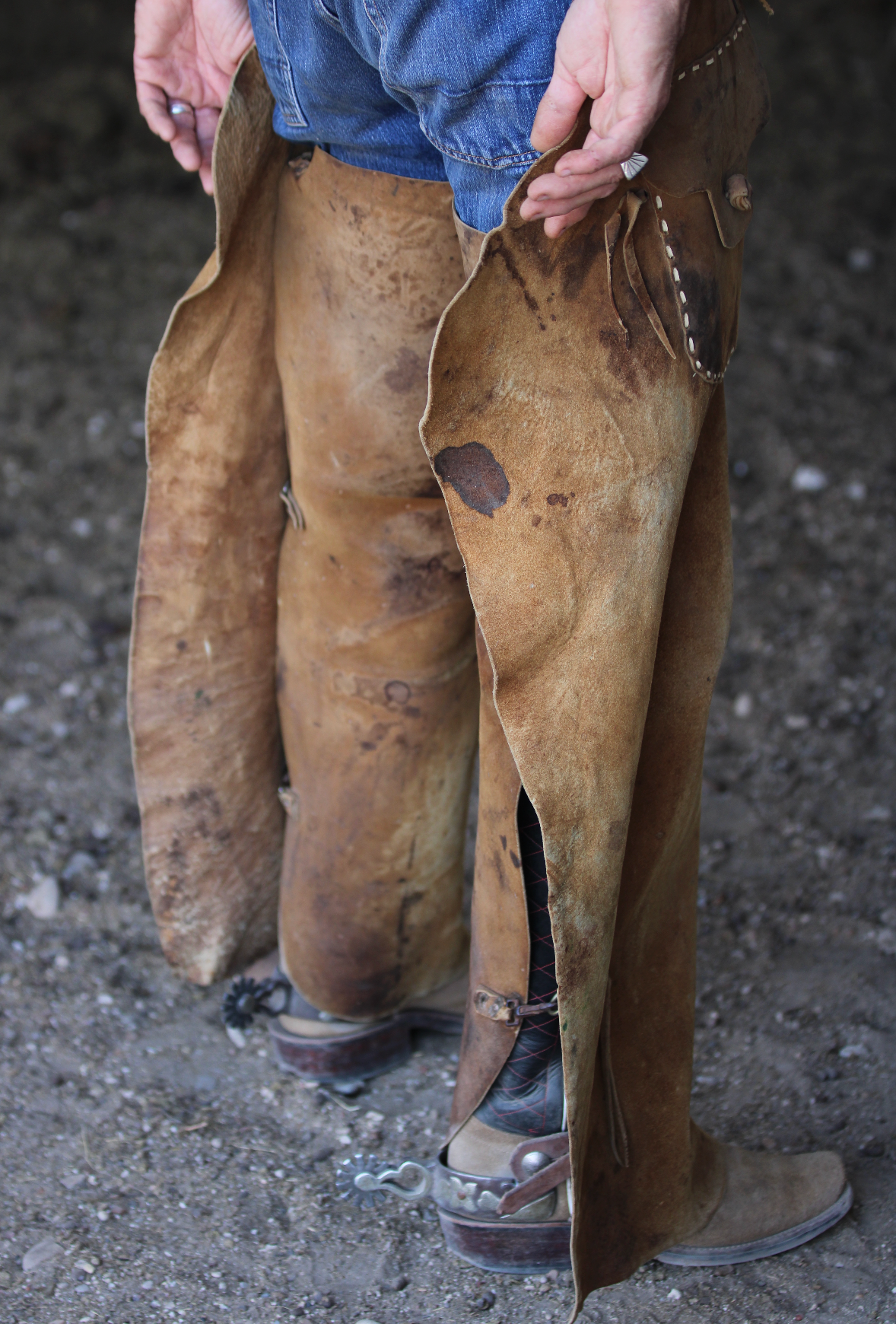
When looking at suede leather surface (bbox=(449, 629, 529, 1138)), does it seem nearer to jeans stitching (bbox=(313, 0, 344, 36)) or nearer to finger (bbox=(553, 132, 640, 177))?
finger (bbox=(553, 132, 640, 177))

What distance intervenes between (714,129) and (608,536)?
1.29ft

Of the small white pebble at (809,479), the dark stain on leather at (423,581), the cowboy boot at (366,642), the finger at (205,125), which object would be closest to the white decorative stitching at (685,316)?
the cowboy boot at (366,642)

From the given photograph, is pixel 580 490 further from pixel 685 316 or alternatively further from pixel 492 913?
pixel 492 913

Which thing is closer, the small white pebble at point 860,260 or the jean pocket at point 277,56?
the jean pocket at point 277,56

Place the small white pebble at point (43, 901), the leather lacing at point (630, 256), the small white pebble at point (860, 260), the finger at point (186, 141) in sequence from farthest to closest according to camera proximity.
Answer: the small white pebble at point (860, 260) < the small white pebble at point (43, 901) < the finger at point (186, 141) < the leather lacing at point (630, 256)

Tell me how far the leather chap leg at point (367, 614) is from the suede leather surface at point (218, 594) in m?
0.05

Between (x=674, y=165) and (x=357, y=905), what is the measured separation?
107 centimetres

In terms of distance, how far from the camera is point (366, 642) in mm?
1598

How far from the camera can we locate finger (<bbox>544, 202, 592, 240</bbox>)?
1069 mm

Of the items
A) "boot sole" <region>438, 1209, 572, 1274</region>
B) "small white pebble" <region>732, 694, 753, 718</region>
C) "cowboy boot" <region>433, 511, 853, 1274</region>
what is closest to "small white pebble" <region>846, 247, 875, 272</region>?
"small white pebble" <region>732, 694, 753, 718</region>

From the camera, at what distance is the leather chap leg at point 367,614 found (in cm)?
140

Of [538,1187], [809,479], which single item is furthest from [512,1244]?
[809,479]

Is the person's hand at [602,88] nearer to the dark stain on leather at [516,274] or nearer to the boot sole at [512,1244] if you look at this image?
the dark stain on leather at [516,274]

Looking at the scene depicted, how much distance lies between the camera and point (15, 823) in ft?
7.72
